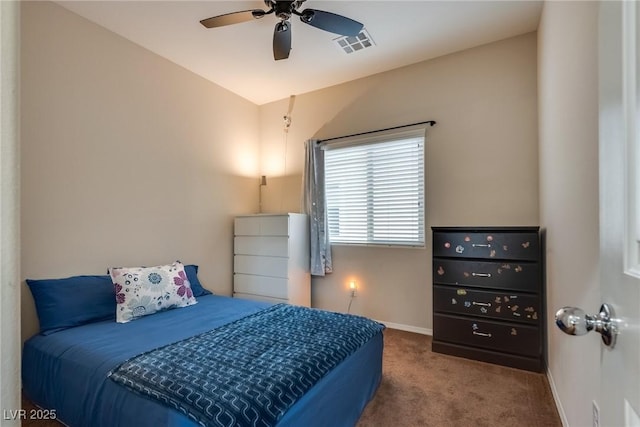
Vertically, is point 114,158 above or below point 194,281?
above

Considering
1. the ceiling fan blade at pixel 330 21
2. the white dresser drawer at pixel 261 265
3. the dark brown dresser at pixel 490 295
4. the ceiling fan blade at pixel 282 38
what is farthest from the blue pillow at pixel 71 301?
the dark brown dresser at pixel 490 295

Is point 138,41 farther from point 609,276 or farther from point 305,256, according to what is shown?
point 609,276

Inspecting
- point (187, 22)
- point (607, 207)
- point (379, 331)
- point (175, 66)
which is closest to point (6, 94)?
point (607, 207)

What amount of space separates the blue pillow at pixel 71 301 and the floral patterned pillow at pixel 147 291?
115mm

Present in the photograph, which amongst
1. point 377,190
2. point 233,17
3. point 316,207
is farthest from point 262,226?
point 233,17

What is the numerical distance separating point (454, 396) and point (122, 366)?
198cm

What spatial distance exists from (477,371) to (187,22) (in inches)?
142

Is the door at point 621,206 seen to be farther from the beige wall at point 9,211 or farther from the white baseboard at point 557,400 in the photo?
the white baseboard at point 557,400

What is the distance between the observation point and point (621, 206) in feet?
1.98

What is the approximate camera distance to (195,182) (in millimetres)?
3469

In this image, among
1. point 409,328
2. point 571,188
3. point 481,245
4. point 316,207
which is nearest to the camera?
point 571,188

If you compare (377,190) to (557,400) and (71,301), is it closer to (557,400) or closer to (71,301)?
(557,400)

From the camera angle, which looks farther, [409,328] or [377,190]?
[377,190]

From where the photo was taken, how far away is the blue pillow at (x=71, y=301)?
2148 mm
